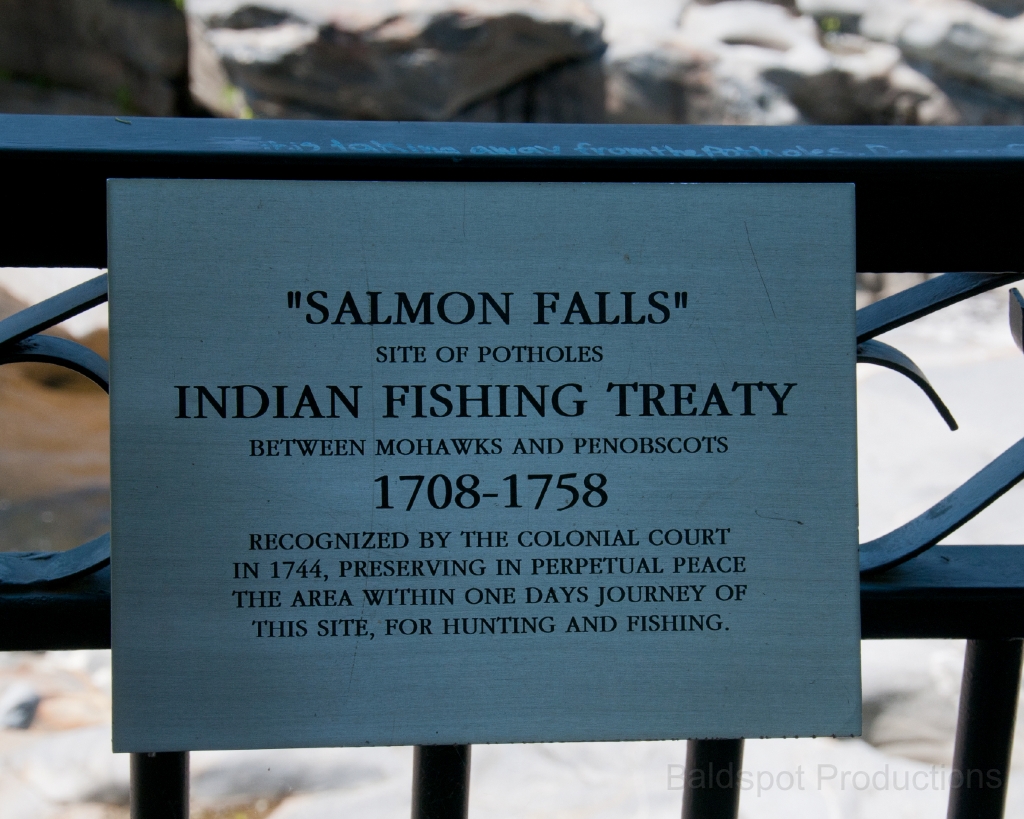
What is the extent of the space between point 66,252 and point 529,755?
122 cm

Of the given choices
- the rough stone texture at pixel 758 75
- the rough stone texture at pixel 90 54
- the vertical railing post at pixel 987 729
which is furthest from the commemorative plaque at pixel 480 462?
the rough stone texture at pixel 90 54

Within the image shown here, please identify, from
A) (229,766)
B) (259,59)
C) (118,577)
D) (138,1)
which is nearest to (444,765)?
(118,577)

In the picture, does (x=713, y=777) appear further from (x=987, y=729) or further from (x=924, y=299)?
(x=924, y=299)

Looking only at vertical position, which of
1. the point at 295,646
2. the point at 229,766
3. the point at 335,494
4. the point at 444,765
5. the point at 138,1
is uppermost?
the point at 138,1

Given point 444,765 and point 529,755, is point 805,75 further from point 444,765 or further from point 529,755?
point 444,765

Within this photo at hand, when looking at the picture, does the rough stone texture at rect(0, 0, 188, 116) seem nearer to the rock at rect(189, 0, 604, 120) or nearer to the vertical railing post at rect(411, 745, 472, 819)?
the rock at rect(189, 0, 604, 120)

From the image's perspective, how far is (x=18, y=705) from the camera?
206 centimetres

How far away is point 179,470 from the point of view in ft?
2.01

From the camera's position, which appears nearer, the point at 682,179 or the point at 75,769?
the point at 682,179

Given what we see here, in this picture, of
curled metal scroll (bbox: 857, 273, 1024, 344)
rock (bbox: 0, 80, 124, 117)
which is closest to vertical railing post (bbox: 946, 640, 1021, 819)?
curled metal scroll (bbox: 857, 273, 1024, 344)

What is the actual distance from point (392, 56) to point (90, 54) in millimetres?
2663

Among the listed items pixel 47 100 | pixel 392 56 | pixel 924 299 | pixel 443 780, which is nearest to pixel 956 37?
pixel 392 56

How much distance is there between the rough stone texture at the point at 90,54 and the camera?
7.31 metres

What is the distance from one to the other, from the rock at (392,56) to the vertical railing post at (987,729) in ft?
23.2
